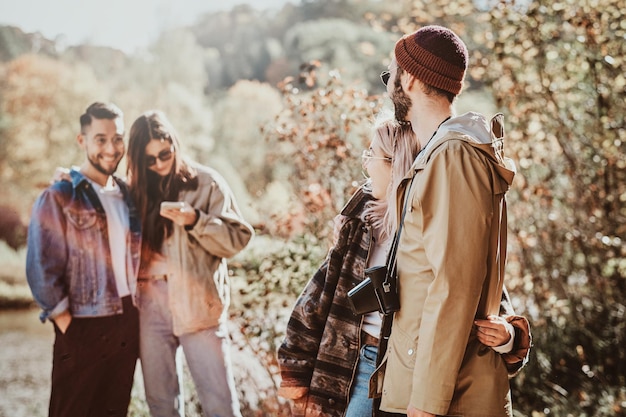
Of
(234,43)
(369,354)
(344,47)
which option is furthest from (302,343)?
(344,47)

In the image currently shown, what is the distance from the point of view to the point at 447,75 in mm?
2482

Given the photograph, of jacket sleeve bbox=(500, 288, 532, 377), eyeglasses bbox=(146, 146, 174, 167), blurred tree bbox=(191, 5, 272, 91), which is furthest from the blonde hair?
blurred tree bbox=(191, 5, 272, 91)

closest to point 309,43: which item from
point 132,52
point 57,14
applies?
point 132,52

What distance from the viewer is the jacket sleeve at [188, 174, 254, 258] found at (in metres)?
3.77

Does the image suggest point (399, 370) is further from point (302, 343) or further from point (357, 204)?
point (357, 204)

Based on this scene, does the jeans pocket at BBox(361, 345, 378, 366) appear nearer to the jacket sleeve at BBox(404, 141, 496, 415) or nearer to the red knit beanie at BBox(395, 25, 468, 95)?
the jacket sleeve at BBox(404, 141, 496, 415)

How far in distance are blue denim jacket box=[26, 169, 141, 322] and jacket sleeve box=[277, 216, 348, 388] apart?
1.11 meters

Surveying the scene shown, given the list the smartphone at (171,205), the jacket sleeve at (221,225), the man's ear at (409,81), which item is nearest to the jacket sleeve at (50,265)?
the smartphone at (171,205)

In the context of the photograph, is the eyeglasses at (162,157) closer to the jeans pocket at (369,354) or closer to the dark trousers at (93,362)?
the dark trousers at (93,362)

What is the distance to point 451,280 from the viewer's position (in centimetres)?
217

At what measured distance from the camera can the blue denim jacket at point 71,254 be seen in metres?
3.59

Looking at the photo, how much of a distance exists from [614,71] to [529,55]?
0.61m

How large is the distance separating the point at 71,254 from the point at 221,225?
729mm

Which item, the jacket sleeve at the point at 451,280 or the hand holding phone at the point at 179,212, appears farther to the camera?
the hand holding phone at the point at 179,212
